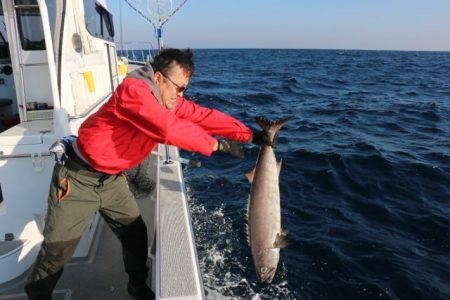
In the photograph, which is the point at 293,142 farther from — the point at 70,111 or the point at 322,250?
the point at 70,111

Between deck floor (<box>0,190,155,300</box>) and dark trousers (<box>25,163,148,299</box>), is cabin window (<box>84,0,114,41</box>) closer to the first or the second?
deck floor (<box>0,190,155,300</box>)

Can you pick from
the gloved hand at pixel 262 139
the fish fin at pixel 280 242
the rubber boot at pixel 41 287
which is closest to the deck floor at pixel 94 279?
the rubber boot at pixel 41 287

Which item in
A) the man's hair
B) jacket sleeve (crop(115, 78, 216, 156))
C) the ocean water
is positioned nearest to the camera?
jacket sleeve (crop(115, 78, 216, 156))

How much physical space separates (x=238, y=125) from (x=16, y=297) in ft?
8.45

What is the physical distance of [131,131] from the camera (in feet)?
9.11

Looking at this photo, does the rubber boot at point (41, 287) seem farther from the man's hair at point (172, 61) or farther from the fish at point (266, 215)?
the man's hair at point (172, 61)

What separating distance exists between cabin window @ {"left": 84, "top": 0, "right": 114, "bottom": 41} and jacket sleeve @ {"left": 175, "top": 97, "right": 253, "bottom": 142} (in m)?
3.43

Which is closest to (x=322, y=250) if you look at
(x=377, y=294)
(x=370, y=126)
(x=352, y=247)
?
(x=352, y=247)

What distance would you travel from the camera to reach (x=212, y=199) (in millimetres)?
7750

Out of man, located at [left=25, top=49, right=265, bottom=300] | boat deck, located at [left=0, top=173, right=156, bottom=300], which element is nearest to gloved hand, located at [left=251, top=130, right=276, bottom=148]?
man, located at [left=25, top=49, right=265, bottom=300]

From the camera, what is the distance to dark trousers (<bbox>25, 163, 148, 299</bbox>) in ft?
9.66

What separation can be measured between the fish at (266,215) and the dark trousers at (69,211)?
106 cm

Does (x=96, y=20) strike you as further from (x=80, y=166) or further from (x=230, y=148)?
(x=230, y=148)

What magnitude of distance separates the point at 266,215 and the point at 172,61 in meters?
1.32
